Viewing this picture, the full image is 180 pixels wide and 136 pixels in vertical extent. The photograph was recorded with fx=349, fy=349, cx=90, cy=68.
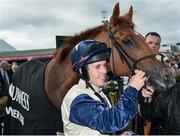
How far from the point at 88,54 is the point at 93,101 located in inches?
11.4

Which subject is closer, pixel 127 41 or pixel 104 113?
pixel 104 113

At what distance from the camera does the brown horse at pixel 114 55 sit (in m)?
3.49

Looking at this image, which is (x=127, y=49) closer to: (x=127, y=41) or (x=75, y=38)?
(x=127, y=41)

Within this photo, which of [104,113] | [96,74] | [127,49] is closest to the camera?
[104,113]

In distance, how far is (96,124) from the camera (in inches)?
74.4

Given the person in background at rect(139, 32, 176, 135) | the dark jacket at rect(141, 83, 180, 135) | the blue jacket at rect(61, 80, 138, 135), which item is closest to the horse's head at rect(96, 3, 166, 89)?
the person in background at rect(139, 32, 176, 135)

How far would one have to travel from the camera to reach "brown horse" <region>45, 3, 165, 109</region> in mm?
3492

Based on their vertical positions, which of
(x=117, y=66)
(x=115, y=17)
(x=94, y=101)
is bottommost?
(x=94, y=101)

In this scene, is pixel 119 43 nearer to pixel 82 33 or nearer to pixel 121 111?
pixel 82 33

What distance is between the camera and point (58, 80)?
361 cm

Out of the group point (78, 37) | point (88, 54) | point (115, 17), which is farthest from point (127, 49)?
point (88, 54)

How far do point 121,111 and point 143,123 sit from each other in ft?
7.81

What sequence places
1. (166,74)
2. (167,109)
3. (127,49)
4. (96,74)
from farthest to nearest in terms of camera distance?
(127,49) → (166,74) → (167,109) → (96,74)

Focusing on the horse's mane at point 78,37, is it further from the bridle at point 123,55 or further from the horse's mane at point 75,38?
the bridle at point 123,55
